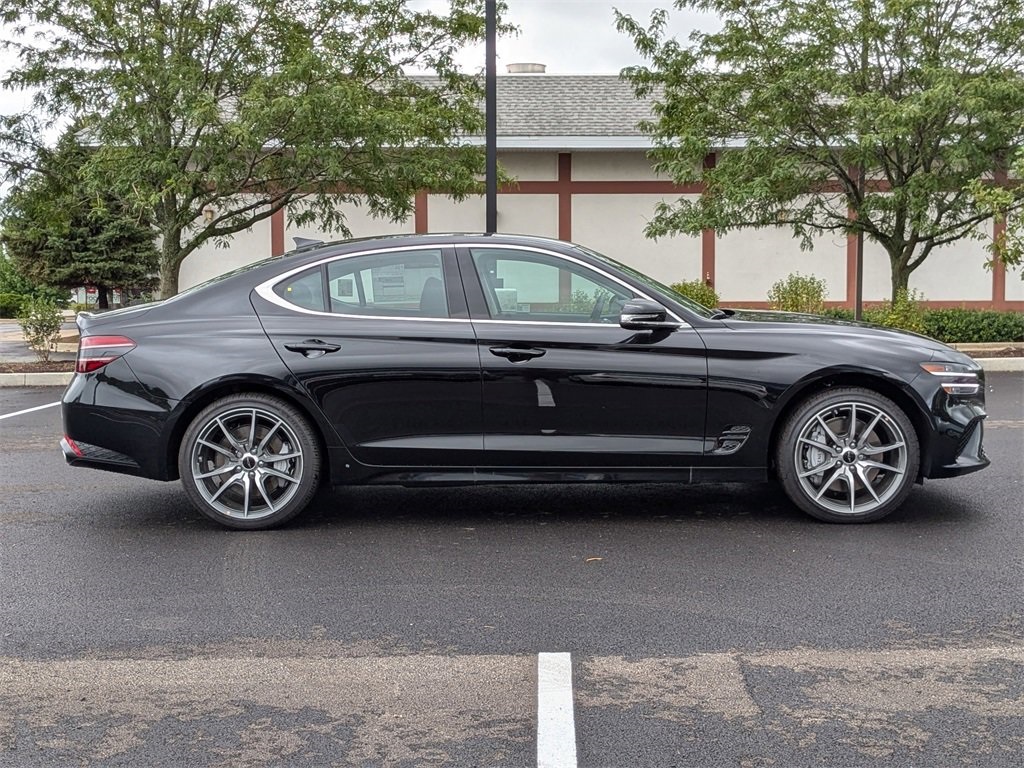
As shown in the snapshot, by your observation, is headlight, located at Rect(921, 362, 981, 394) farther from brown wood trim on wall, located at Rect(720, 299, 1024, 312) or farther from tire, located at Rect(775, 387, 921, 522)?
brown wood trim on wall, located at Rect(720, 299, 1024, 312)

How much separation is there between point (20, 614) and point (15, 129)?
13313 mm

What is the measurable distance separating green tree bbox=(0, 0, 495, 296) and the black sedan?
8.27 m

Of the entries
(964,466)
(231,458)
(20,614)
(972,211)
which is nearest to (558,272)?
(231,458)

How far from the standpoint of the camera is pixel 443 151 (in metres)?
16.5

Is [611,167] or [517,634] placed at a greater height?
[611,167]

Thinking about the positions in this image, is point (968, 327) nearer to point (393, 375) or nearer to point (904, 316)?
point (904, 316)

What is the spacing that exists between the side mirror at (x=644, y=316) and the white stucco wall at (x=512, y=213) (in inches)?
704

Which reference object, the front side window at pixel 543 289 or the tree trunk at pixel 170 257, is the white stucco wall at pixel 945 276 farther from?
the front side window at pixel 543 289

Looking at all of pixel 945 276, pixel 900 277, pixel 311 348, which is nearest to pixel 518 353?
pixel 311 348

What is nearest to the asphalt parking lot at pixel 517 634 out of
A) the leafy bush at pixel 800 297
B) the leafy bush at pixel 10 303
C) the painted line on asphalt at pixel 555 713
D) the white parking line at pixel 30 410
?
the painted line on asphalt at pixel 555 713

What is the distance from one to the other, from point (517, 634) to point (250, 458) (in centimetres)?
230

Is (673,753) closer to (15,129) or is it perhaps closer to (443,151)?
(443,151)

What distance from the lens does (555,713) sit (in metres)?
3.58

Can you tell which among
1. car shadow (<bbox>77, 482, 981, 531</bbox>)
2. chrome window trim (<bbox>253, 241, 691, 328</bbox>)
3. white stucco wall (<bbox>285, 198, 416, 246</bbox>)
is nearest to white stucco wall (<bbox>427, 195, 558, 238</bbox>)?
white stucco wall (<bbox>285, 198, 416, 246</bbox>)
